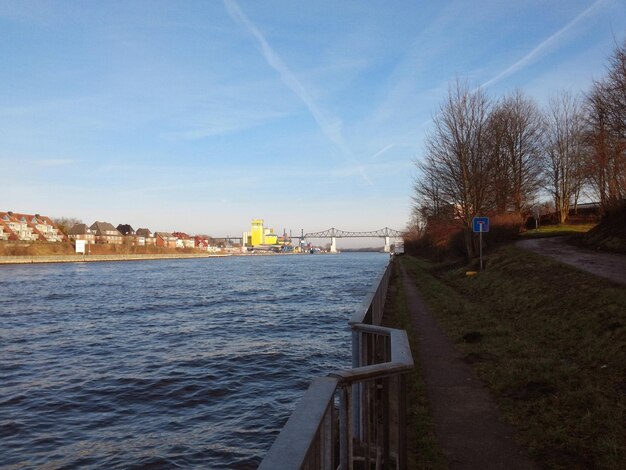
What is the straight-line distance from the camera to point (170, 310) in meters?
25.2

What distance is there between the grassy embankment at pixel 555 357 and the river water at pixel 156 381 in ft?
12.5

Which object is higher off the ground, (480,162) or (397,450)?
(480,162)

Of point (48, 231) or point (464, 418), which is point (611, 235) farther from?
point (48, 231)

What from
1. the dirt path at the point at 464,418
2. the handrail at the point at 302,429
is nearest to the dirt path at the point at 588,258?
the dirt path at the point at 464,418

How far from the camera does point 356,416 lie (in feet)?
16.4

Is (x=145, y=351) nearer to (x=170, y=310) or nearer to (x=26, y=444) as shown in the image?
(x=26, y=444)

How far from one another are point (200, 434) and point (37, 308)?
22491mm

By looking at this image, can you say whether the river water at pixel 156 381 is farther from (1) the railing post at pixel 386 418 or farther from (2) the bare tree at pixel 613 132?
(2) the bare tree at pixel 613 132

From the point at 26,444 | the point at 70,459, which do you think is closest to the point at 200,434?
the point at 70,459

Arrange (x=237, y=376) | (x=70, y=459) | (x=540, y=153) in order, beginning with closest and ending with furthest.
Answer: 1. (x=70, y=459)
2. (x=237, y=376)
3. (x=540, y=153)

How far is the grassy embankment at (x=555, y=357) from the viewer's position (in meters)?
5.10

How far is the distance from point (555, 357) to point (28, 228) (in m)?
127

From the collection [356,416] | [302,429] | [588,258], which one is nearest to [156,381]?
[356,416]

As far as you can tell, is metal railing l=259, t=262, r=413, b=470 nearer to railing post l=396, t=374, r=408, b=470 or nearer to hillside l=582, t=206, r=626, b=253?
railing post l=396, t=374, r=408, b=470
